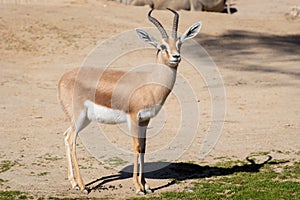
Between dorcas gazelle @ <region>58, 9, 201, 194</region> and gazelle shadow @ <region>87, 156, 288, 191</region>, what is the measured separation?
40 cm

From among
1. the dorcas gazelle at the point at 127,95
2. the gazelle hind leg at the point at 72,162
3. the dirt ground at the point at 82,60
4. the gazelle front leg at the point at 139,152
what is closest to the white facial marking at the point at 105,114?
the dorcas gazelle at the point at 127,95

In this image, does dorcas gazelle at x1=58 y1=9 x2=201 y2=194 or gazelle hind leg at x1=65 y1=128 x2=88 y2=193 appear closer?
dorcas gazelle at x1=58 y1=9 x2=201 y2=194

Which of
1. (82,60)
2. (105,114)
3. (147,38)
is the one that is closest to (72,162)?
(105,114)

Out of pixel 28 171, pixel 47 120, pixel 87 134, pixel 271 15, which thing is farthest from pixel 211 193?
pixel 271 15

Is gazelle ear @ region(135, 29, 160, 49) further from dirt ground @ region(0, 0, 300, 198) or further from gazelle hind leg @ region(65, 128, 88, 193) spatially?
dirt ground @ region(0, 0, 300, 198)

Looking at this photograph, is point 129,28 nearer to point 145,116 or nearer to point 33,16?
point 33,16

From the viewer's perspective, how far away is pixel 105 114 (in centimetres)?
890

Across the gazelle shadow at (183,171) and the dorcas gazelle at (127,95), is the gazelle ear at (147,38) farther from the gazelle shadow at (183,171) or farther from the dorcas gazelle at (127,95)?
the gazelle shadow at (183,171)

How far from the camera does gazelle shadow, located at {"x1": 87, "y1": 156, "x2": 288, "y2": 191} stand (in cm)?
950

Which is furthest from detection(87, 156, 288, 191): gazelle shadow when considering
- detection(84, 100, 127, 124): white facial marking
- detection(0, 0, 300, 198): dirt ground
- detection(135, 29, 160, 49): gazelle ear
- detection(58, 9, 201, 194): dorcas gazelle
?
detection(135, 29, 160, 49): gazelle ear

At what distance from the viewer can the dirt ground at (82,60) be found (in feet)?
33.2

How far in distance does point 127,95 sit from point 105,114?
0.36 metres

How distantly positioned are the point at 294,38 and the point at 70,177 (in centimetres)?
1364

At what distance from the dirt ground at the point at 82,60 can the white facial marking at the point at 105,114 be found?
34.8 inches
